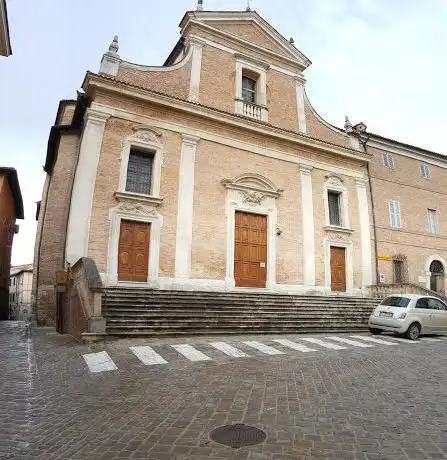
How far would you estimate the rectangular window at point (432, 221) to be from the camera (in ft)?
75.7

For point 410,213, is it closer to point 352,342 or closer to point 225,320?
point 352,342

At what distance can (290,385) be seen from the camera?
17.9 ft

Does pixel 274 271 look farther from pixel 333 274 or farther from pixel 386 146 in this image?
pixel 386 146

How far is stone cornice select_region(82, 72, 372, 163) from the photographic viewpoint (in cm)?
1485

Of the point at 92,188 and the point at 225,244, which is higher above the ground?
the point at 92,188

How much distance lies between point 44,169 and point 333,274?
A: 1795 cm

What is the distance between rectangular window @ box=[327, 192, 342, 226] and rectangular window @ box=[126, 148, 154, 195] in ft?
31.9

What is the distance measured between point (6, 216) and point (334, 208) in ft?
65.7

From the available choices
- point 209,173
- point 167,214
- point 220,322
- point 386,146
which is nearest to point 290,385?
point 220,322

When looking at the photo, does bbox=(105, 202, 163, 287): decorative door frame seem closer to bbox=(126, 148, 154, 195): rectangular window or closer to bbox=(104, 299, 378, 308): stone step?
bbox=(126, 148, 154, 195): rectangular window

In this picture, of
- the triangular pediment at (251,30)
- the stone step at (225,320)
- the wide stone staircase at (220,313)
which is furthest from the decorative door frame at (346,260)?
the triangular pediment at (251,30)

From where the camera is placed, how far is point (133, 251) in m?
14.4

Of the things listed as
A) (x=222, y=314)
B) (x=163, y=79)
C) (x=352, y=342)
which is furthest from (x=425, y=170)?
(x=222, y=314)

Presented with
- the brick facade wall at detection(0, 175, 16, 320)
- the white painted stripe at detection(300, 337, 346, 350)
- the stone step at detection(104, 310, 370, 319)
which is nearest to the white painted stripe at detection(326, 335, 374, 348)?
the white painted stripe at detection(300, 337, 346, 350)
